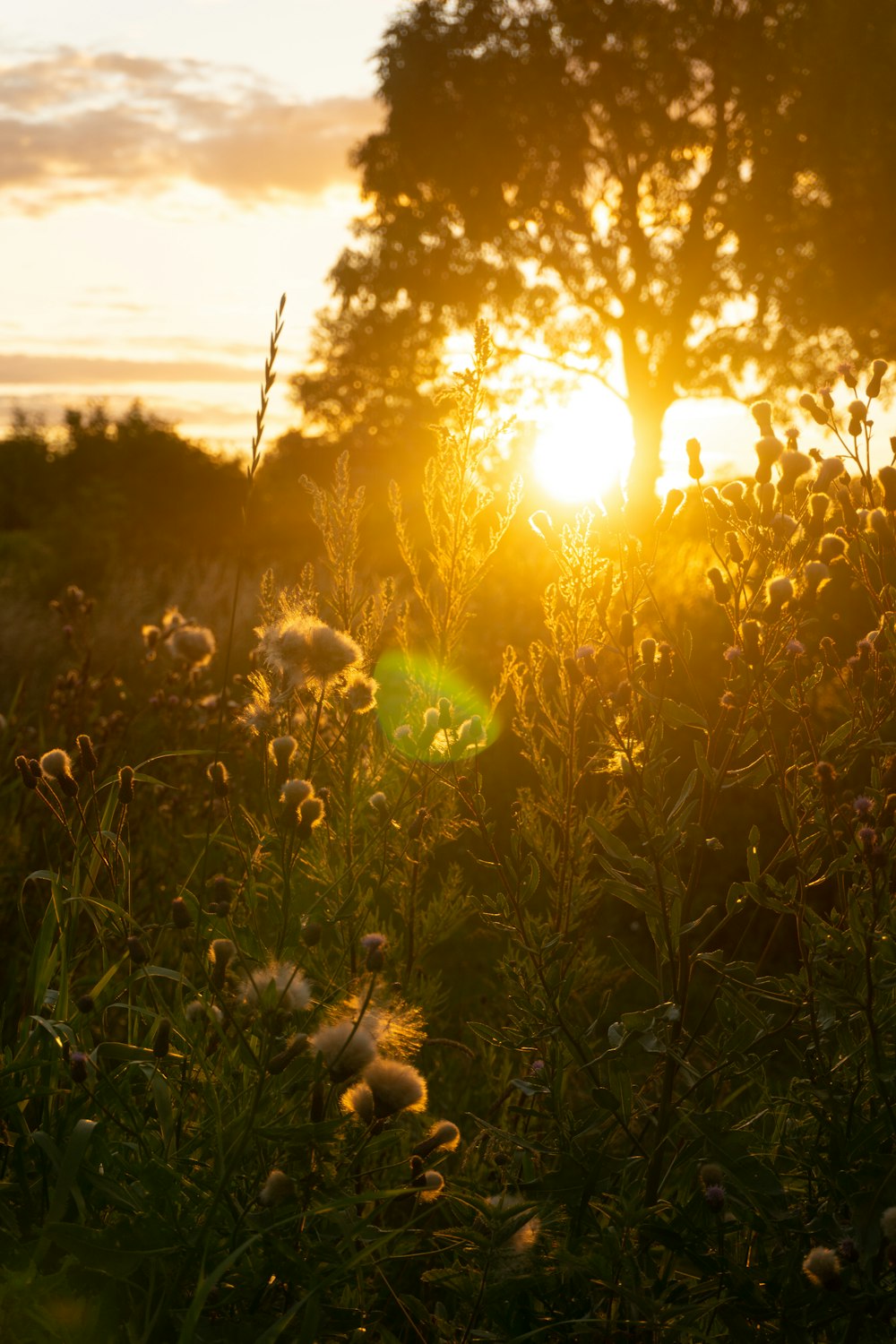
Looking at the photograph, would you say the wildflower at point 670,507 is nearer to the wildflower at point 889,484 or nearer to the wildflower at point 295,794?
the wildflower at point 889,484

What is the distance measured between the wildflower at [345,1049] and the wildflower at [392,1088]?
0.06 ft

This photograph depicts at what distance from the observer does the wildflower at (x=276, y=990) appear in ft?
5.68

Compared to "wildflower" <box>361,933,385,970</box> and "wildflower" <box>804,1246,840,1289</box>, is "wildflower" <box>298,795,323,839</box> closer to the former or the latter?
"wildflower" <box>361,933,385,970</box>

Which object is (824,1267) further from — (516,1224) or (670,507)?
(670,507)

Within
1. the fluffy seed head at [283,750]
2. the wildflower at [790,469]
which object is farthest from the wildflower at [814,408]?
the fluffy seed head at [283,750]

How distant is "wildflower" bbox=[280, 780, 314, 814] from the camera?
177 centimetres

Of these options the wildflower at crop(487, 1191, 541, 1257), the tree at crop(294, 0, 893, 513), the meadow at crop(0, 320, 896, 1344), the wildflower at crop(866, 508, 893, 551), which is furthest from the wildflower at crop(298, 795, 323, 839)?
the tree at crop(294, 0, 893, 513)

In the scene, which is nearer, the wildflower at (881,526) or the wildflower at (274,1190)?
the wildflower at (274,1190)

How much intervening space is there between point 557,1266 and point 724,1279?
291 mm

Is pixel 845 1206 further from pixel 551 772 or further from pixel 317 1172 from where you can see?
pixel 551 772

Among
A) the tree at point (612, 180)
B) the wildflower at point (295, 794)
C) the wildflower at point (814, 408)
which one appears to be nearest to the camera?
the wildflower at point (295, 794)

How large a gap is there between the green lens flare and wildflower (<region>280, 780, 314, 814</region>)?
63cm

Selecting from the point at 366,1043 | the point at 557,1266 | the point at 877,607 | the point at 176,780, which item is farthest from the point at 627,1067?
the point at 176,780

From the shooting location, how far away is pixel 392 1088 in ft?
5.32
